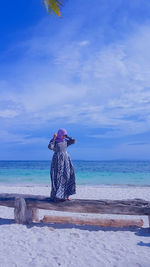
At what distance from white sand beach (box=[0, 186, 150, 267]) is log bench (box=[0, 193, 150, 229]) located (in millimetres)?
177

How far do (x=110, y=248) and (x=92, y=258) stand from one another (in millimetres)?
562

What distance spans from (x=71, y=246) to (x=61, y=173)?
164 centimetres

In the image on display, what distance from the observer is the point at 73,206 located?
543cm

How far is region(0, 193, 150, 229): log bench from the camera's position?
209 inches

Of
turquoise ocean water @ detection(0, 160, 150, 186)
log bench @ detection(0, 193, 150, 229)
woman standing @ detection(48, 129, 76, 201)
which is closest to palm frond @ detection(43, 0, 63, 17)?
woman standing @ detection(48, 129, 76, 201)

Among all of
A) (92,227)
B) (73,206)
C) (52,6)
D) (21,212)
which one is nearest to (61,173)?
(73,206)

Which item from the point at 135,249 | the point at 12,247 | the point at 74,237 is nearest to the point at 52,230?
the point at 74,237

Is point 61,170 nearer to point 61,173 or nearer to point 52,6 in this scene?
point 61,173

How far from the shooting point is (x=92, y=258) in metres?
3.88

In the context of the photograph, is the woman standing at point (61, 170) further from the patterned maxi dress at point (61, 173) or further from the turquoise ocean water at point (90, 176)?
the turquoise ocean water at point (90, 176)

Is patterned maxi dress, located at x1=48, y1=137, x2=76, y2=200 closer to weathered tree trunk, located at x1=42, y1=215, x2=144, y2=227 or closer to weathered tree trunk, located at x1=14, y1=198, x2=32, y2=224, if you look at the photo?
weathered tree trunk, located at x1=42, y1=215, x2=144, y2=227

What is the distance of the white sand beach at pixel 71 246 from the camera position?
3732 millimetres

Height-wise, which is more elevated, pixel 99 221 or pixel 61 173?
pixel 61 173

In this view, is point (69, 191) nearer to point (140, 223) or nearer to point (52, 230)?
point (52, 230)
